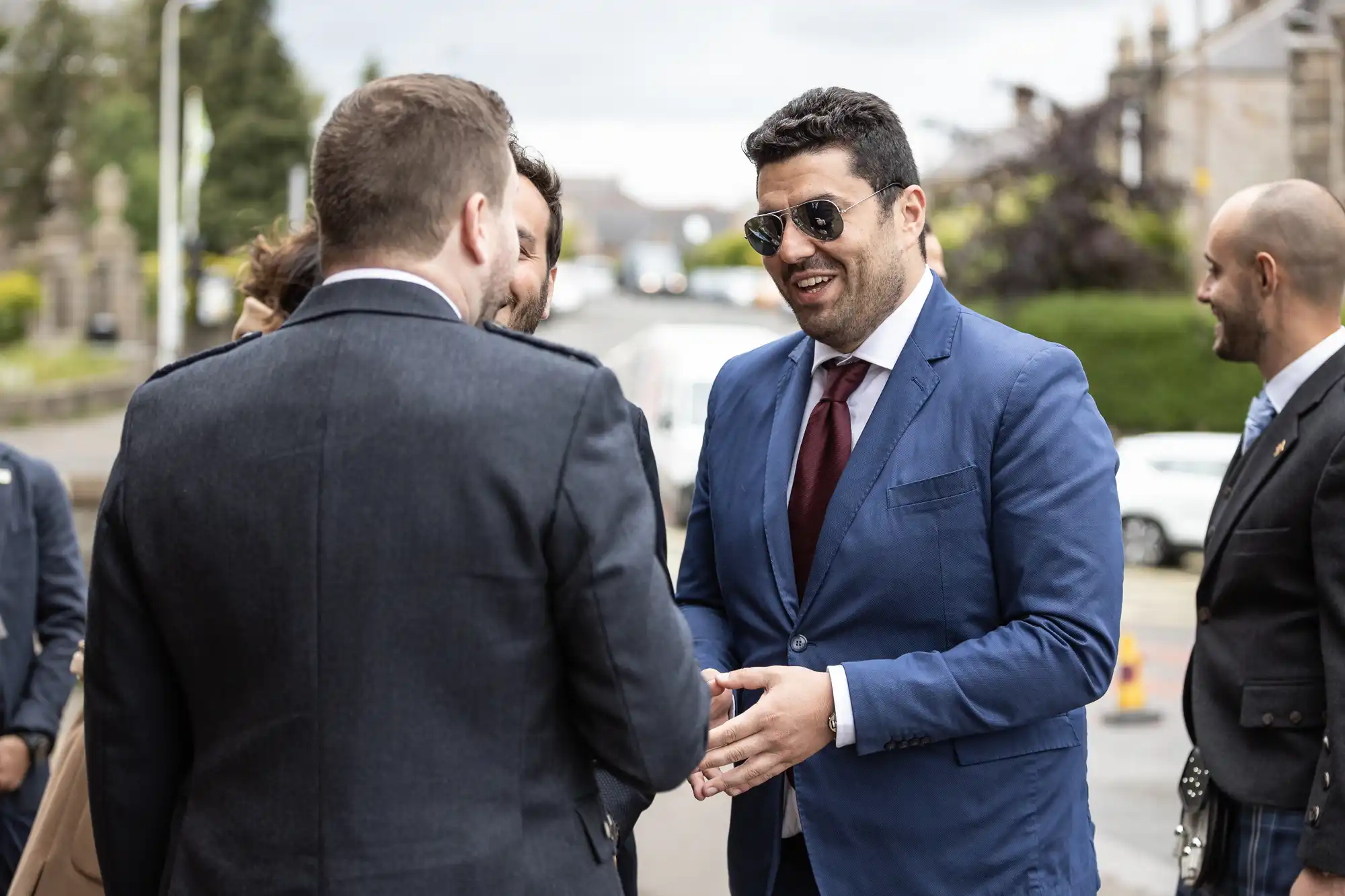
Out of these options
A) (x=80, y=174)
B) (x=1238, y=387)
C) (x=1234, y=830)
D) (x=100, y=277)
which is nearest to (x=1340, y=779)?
(x=1234, y=830)

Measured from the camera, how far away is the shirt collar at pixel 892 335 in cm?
300

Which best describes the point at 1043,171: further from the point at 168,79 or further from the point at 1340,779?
the point at 1340,779

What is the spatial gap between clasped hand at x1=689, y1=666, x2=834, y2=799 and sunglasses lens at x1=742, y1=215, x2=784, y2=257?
0.86 meters

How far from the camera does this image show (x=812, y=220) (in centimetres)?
295

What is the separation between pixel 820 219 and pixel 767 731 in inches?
39.6

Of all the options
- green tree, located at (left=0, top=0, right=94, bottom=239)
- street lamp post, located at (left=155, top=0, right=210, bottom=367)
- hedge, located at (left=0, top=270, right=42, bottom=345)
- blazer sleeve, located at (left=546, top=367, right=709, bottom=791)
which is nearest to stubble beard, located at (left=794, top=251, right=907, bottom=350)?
blazer sleeve, located at (left=546, top=367, right=709, bottom=791)

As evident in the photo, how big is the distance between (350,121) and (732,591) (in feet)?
4.49

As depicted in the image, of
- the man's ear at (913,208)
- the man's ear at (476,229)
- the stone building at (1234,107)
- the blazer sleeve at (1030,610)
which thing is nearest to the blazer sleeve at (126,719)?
the man's ear at (476,229)

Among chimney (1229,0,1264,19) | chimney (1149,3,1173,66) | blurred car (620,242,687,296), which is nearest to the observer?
chimney (1149,3,1173,66)

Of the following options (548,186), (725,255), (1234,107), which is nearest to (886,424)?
(548,186)

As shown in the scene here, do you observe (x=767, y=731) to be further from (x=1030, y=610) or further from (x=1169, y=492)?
(x=1169, y=492)

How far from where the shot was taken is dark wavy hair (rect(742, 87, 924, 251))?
2939mm

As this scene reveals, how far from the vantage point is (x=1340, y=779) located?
2.96 metres

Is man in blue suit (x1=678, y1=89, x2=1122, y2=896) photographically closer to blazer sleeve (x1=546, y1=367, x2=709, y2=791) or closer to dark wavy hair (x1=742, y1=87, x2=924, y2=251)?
dark wavy hair (x1=742, y1=87, x2=924, y2=251)
